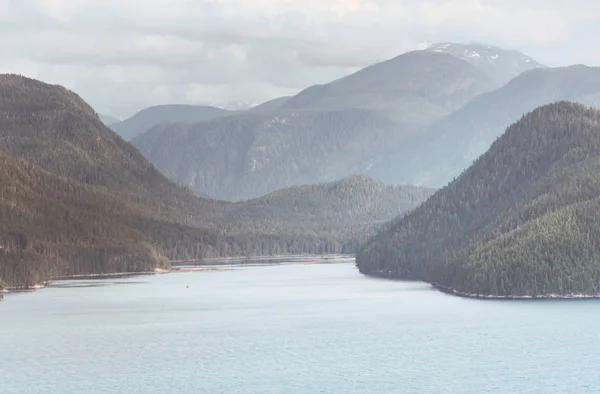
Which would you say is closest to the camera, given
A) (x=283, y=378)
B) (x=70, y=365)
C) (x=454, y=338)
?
(x=283, y=378)

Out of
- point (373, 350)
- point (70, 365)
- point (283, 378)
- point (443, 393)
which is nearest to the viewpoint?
point (443, 393)

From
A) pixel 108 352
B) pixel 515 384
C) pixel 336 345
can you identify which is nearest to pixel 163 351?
pixel 108 352

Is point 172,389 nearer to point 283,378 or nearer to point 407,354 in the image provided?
point 283,378

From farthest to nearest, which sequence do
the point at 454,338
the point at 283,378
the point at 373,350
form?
the point at 454,338 < the point at 373,350 < the point at 283,378

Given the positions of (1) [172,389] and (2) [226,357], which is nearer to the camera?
(1) [172,389]

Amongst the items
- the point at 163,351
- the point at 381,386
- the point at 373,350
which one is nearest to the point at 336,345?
the point at 373,350

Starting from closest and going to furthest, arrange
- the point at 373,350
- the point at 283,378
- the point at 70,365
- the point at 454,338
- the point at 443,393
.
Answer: the point at 443,393, the point at 283,378, the point at 70,365, the point at 373,350, the point at 454,338

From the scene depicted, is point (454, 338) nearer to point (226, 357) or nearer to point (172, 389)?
point (226, 357)

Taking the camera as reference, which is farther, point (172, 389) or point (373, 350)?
point (373, 350)

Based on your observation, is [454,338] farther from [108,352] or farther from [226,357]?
[108,352]
